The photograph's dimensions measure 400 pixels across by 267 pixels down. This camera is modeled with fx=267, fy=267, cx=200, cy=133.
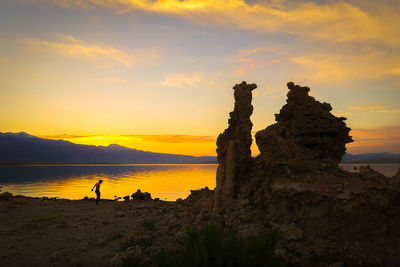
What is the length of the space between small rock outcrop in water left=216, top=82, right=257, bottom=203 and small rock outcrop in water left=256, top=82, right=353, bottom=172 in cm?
104

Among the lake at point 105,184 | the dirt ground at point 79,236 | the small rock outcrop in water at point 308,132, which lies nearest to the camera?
the dirt ground at point 79,236

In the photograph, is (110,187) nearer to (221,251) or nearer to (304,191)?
(304,191)

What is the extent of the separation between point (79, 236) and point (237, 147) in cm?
845

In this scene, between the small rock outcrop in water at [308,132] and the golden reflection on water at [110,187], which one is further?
the golden reflection on water at [110,187]

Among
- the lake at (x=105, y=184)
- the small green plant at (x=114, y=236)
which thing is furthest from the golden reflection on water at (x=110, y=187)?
the small green plant at (x=114, y=236)

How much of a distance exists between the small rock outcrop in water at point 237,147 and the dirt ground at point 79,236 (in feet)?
8.49

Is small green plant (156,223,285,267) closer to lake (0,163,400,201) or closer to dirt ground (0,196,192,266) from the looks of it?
dirt ground (0,196,192,266)

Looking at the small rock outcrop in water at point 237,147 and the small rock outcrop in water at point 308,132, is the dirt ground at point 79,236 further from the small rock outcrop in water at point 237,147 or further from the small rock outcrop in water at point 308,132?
the small rock outcrop in water at point 308,132

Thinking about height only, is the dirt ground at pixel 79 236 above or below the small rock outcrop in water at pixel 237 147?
below

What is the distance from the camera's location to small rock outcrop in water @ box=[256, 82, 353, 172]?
12.4 meters

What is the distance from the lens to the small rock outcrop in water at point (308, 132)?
40.5 ft

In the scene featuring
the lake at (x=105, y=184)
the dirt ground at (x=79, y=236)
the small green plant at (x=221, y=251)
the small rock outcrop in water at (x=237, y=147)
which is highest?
the small rock outcrop in water at (x=237, y=147)

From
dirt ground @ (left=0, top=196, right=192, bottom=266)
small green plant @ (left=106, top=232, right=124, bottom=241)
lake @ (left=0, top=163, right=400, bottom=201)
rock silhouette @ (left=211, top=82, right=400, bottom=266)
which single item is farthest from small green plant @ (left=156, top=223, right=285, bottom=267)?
lake @ (left=0, top=163, right=400, bottom=201)

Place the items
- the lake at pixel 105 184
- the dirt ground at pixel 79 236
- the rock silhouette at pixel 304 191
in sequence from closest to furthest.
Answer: the rock silhouette at pixel 304 191 < the dirt ground at pixel 79 236 < the lake at pixel 105 184
